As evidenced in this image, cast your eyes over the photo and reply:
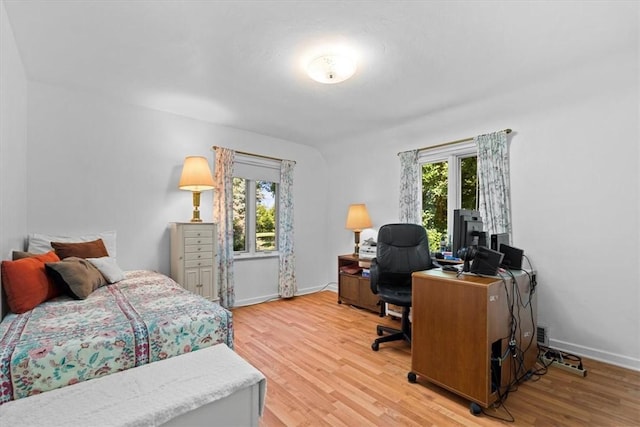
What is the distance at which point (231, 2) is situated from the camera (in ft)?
5.82

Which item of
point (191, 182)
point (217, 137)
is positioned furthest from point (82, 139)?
point (217, 137)

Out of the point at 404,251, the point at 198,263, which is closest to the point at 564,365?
the point at 404,251

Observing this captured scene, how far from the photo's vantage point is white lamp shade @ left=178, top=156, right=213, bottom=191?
333cm

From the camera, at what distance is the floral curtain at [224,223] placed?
3.85 m

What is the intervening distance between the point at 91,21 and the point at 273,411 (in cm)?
276

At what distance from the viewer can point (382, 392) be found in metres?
2.04

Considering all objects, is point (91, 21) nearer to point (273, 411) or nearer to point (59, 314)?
point (59, 314)

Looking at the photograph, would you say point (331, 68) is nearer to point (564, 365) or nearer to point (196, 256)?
point (196, 256)

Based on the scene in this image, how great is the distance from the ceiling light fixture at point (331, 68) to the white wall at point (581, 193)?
152 centimetres

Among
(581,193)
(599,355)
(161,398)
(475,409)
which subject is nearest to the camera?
(161,398)

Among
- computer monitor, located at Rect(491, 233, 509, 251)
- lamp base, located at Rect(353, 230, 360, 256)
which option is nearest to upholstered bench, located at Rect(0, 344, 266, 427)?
computer monitor, located at Rect(491, 233, 509, 251)

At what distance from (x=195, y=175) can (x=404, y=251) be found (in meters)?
2.41

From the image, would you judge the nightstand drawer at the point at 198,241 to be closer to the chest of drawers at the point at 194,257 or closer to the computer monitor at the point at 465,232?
the chest of drawers at the point at 194,257

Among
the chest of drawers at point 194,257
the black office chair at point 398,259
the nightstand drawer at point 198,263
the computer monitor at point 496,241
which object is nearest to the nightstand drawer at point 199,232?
the chest of drawers at point 194,257
